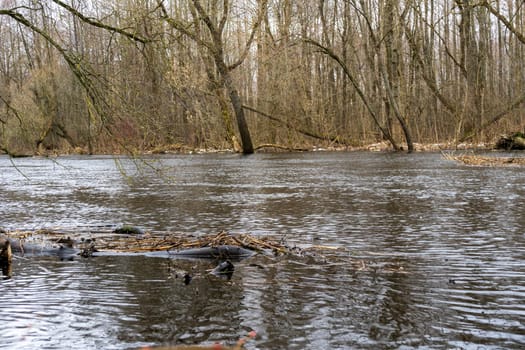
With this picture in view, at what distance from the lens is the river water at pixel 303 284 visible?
153 inches

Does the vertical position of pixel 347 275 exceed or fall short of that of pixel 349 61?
it falls short

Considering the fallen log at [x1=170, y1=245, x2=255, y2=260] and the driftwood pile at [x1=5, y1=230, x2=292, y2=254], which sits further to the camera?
the driftwood pile at [x1=5, y1=230, x2=292, y2=254]

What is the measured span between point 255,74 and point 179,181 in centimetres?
1874

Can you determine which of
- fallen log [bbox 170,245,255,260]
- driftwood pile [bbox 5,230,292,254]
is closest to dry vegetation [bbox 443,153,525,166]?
driftwood pile [bbox 5,230,292,254]

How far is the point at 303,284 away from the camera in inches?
201

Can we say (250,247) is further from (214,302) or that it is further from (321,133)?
(321,133)

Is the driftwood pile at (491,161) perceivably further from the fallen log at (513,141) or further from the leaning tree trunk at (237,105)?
the leaning tree trunk at (237,105)

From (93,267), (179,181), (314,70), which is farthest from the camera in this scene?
(314,70)

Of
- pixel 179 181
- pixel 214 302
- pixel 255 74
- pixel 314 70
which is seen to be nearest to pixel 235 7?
pixel 255 74

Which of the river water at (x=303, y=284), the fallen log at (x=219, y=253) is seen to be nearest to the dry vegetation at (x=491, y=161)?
the river water at (x=303, y=284)

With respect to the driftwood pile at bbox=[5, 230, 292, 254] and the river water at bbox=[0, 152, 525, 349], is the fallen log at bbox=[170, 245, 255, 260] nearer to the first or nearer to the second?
the driftwood pile at bbox=[5, 230, 292, 254]

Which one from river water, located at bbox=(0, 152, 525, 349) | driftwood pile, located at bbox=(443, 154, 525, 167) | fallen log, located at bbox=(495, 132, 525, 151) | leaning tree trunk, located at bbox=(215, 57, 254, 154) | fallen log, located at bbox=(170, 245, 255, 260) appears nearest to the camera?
river water, located at bbox=(0, 152, 525, 349)

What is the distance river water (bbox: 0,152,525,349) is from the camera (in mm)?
3895

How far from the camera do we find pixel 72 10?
26.2ft
